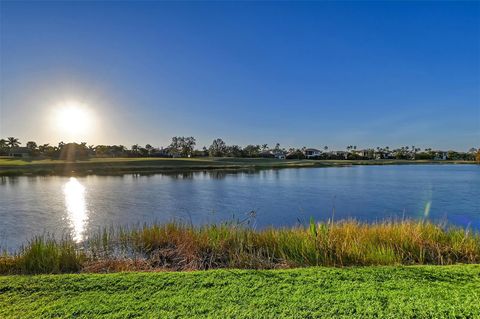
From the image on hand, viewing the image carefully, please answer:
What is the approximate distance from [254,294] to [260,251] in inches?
85.3

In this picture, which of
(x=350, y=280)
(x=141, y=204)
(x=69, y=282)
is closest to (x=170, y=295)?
(x=69, y=282)

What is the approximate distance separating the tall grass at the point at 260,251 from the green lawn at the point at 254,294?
3.15ft

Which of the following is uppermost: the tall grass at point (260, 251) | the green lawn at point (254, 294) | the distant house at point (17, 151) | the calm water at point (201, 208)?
the distant house at point (17, 151)

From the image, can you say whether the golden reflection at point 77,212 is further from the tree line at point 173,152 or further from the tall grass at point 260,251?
the tree line at point 173,152

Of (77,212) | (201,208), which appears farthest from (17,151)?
(201,208)

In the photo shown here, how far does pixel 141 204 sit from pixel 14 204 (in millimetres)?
Result: 6566

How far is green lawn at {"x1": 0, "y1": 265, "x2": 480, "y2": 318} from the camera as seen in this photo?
3393 mm

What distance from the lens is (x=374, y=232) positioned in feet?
23.4

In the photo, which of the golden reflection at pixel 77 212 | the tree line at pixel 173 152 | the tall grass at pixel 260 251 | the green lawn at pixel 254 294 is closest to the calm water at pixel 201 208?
the golden reflection at pixel 77 212

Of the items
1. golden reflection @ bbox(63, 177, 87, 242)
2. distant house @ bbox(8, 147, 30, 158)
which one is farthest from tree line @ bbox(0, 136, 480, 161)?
golden reflection @ bbox(63, 177, 87, 242)

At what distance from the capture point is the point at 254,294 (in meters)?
3.82

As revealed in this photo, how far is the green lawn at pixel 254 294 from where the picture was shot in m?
3.39

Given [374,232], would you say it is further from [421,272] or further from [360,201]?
[360,201]

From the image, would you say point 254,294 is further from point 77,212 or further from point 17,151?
point 17,151
